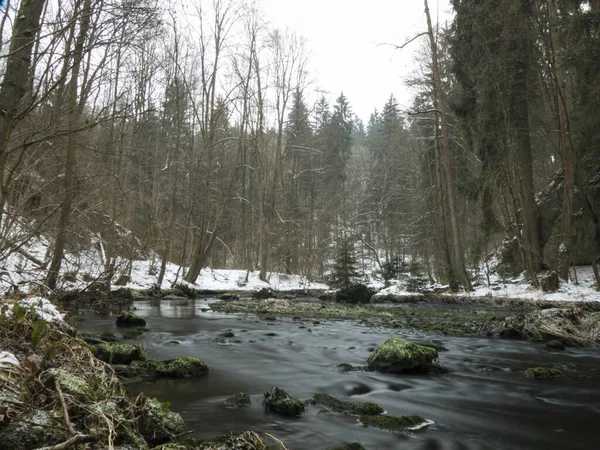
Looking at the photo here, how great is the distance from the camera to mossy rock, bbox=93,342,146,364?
5598 mm

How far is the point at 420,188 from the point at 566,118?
16739mm

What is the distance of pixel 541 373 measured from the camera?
561 centimetres

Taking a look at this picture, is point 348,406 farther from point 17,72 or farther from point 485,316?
point 485,316

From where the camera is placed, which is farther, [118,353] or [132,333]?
[132,333]

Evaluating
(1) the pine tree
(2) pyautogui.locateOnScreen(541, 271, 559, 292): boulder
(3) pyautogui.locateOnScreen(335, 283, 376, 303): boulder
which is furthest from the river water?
(1) the pine tree

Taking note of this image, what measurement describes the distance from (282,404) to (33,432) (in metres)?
2.29

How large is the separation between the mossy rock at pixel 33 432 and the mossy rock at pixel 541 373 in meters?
5.56

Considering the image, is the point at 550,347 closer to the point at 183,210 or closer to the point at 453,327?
the point at 453,327

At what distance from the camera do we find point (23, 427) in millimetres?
2305

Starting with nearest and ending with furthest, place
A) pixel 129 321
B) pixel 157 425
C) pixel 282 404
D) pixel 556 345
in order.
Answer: pixel 157 425
pixel 282 404
pixel 556 345
pixel 129 321

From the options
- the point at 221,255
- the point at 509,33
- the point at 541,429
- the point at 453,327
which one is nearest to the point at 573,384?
the point at 541,429

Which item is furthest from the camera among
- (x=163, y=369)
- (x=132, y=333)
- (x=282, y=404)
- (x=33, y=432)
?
(x=132, y=333)

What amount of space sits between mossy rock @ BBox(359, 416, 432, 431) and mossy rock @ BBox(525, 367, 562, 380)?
2.46 m

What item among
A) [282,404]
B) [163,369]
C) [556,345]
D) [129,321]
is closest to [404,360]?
[282,404]
